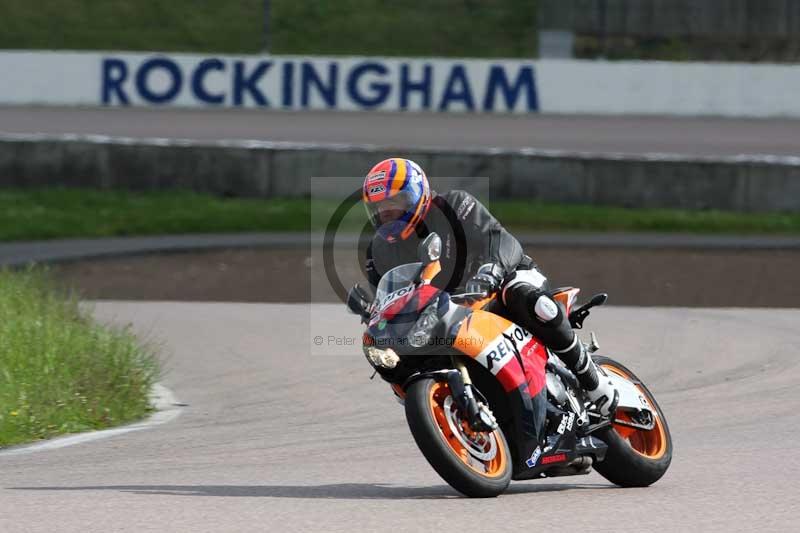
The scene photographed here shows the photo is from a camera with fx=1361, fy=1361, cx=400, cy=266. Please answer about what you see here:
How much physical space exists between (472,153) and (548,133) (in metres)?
5.57

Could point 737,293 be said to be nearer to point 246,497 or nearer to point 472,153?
point 472,153

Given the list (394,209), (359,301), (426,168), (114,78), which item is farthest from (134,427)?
(114,78)

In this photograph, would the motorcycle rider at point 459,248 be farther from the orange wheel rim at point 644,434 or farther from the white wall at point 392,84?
the white wall at point 392,84

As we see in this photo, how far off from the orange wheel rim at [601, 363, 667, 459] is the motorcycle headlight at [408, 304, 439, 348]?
4.30 feet

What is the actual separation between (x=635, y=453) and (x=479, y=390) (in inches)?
36.3

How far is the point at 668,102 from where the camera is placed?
29.5 meters

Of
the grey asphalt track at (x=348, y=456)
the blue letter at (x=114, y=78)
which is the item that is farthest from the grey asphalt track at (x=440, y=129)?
the grey asphalt track at (x=348, y=456)

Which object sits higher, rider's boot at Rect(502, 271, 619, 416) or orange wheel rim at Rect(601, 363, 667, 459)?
rider's boot at Rect(502, 271, 619, 416)

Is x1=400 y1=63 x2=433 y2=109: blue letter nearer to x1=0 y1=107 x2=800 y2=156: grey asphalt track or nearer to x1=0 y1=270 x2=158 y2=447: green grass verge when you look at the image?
x1=0 y1=107 x2=800 y2=156: grey asphalt track

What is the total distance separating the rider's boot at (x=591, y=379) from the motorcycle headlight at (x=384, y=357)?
91 cm

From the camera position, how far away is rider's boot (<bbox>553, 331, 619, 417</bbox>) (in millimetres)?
6199

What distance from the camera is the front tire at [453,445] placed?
17.9ft

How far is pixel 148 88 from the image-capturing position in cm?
2939

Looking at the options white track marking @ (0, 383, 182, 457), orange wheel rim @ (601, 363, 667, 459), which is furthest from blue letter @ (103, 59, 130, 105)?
orange wheel rim @ (601, 363, 667, 459)
